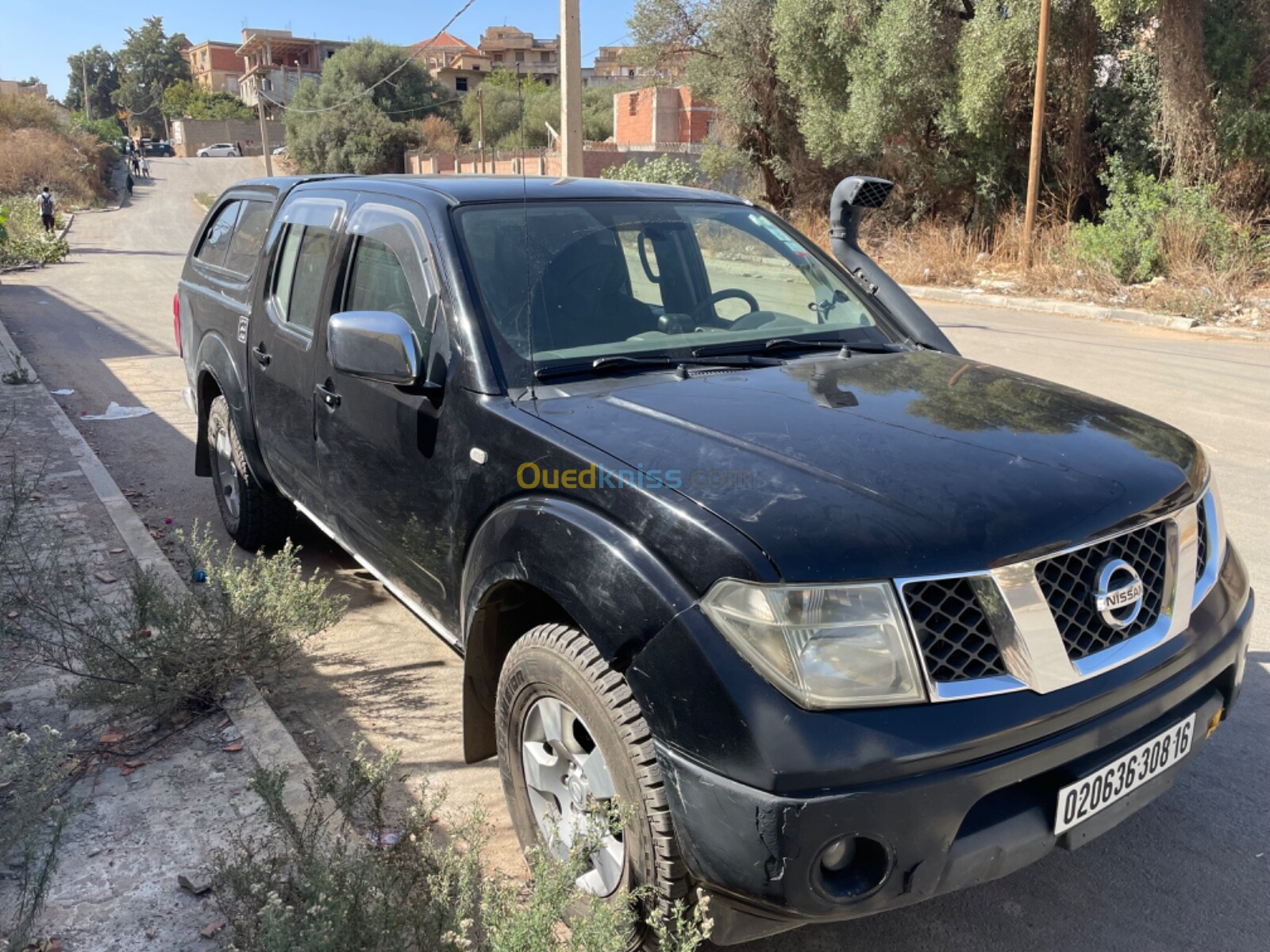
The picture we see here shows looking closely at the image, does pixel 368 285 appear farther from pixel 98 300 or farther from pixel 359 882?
pixel 98 300

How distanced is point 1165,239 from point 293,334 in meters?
Result: 14.9

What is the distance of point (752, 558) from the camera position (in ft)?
6.49

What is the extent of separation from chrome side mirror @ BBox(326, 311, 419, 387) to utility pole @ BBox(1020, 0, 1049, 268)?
1597cm

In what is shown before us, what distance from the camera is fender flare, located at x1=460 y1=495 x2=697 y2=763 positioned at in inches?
83.0

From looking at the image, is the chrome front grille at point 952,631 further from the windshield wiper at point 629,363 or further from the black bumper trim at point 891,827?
the windshield wiper at point 629,363

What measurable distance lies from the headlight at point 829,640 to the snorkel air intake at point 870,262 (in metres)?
1.90

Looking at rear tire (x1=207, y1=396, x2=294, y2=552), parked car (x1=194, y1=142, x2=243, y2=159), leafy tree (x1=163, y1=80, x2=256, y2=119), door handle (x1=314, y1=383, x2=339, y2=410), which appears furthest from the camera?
leafy tree (x1=163, y1=80, x2=256, y2=119)

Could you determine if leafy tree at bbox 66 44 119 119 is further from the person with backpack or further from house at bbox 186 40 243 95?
the person with backpack

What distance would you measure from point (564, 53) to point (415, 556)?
12.3 metres

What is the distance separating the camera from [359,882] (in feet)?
7.18

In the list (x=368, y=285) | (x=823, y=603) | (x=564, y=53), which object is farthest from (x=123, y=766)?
→ (x=564, y=53)

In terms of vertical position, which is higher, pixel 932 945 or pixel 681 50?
pixel 681 50

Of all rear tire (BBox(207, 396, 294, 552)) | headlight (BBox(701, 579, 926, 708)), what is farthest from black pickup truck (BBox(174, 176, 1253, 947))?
rear tire (BBox(207, 396, 294, 552))

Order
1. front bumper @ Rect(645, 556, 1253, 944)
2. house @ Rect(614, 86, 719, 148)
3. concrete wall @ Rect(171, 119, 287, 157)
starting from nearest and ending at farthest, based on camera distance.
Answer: front bumper @ Rect(645, 556, 1253, 944)
house @ Rect(614, 86, 719, 148)
concrete wall @ Rect(171, 119, 287, 157)
